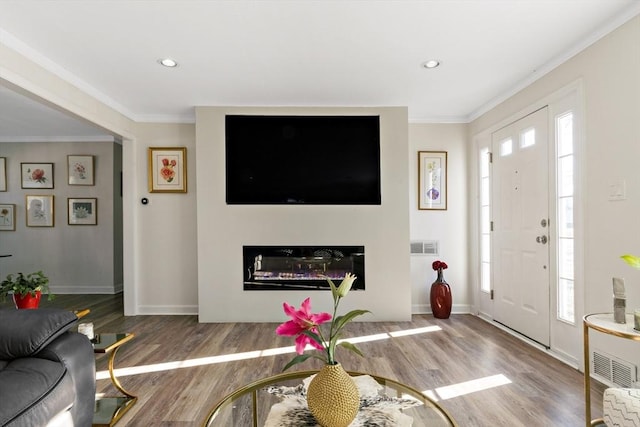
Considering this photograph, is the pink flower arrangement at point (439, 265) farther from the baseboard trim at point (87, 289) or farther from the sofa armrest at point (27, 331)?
the baseboard trim at point (87, 289)

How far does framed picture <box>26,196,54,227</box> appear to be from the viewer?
17.3ft

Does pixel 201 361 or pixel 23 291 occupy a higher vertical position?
pixel 23 291

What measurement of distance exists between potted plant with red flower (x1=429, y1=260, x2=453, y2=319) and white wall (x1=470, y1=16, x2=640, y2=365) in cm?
141

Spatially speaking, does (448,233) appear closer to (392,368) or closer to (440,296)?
(440,296)

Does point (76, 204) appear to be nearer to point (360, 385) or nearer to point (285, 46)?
point (285, 46)

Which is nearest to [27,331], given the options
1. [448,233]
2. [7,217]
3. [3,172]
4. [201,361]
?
[201,361]

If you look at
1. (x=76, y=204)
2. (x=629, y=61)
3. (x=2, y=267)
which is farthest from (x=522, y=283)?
(x=2, y=267)

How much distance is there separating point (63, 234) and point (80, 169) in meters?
1.08

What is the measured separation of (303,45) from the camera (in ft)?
8.16

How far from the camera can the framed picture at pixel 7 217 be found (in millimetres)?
5270

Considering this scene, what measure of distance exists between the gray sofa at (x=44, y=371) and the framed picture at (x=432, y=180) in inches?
142

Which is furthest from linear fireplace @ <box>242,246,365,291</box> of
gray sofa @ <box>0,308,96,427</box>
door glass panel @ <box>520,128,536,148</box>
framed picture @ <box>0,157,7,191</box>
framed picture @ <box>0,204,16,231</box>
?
framed picture @ <box>0,157,7,191</box>

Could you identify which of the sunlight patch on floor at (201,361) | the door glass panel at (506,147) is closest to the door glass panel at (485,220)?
the door glass panel at (506,147)

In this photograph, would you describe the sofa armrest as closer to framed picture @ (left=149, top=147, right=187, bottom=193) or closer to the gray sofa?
the gray sofa
